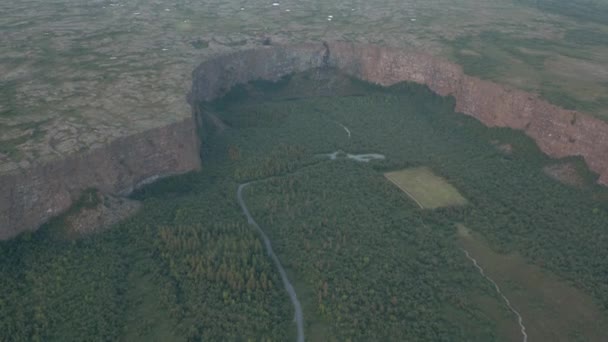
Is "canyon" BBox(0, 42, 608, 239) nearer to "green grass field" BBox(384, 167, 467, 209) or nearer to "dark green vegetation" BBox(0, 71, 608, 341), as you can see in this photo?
A: "dark green vegetation" BBox(0, 71, 608, 341)

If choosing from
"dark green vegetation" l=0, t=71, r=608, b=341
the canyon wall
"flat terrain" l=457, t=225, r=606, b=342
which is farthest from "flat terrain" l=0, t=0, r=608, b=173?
"flat terrain" l=457, t=225, r=606, b=342

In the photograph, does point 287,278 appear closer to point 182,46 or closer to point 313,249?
point 313,249

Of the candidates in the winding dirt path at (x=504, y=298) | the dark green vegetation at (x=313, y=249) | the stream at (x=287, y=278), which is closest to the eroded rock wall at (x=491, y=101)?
the dark green vegetation at (x=313, y=249)

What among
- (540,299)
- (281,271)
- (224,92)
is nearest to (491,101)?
(540,299)

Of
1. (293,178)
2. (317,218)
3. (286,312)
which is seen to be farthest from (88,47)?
(286,312)

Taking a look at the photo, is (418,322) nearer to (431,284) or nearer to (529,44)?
(431,284)

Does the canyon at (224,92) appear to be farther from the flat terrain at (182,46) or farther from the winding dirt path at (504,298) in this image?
the winding dirt path at (504,298)
